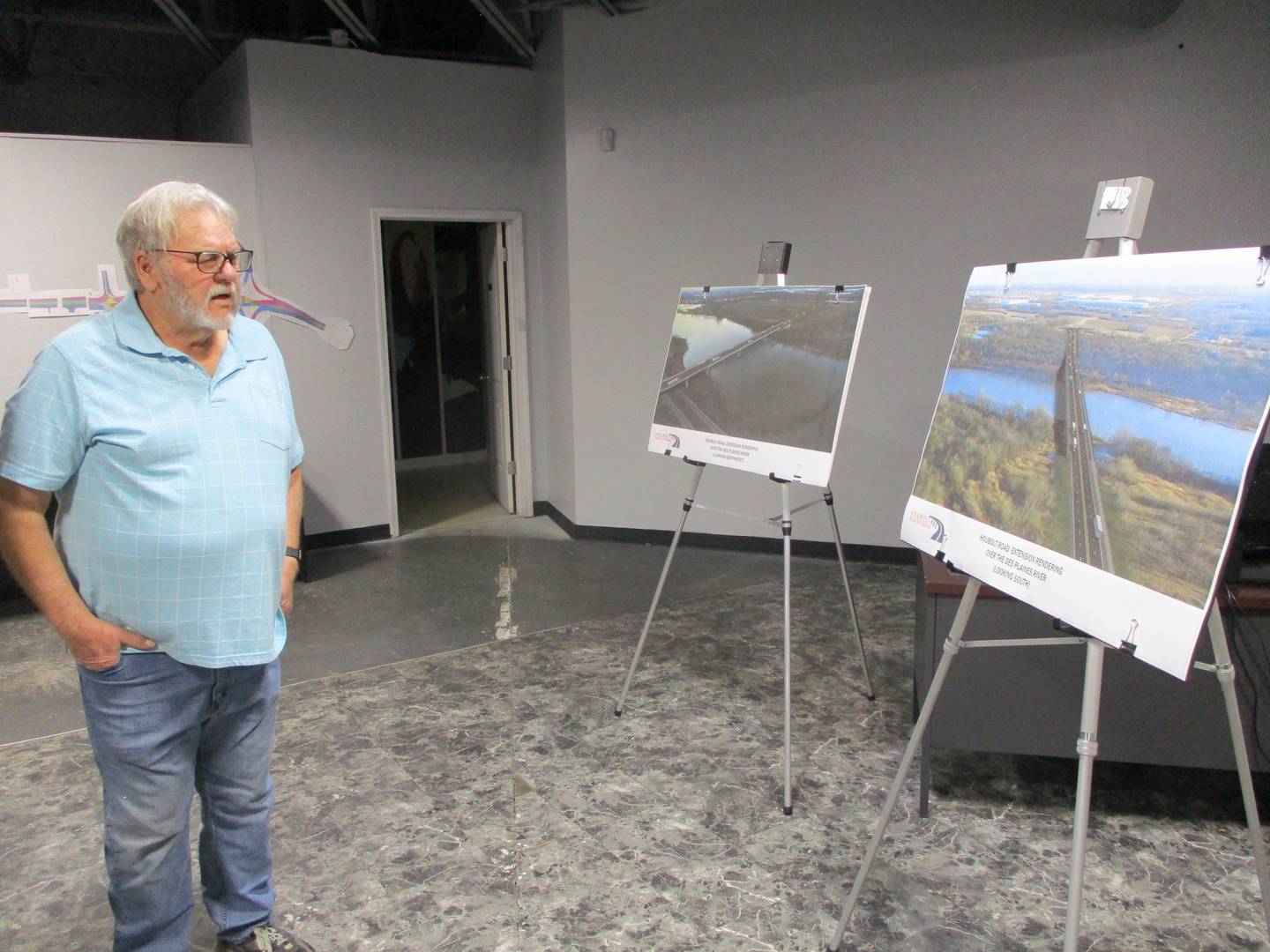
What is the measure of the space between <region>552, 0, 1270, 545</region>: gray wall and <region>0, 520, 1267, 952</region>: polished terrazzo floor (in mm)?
1403

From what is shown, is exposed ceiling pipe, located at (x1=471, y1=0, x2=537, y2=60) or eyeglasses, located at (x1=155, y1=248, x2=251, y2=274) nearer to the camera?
eyeglasses, located at (x1=155, y1=248, x2=251, y2=274)

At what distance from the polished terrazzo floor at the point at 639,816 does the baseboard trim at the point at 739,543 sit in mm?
874

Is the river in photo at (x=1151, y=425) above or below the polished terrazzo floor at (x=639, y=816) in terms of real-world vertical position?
above

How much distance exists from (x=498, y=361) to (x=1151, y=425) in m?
4.47

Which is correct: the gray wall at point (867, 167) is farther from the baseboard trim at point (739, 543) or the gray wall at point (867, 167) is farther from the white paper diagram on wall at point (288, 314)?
the white paper diagram on wall at point (288, 314)

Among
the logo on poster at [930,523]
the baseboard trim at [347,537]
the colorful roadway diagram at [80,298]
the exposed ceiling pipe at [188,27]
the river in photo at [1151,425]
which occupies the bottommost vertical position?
the baseboard trim at [347,537]

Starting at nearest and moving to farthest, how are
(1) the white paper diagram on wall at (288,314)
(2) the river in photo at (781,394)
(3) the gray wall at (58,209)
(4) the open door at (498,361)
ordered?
(2) the river in photo at (781,394)
(3) the gray wall at (58,209)
(1) the white paper diagram on wall at (288,314)
(4) the open door at (498,361)

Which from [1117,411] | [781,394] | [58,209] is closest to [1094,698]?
[1117,411]

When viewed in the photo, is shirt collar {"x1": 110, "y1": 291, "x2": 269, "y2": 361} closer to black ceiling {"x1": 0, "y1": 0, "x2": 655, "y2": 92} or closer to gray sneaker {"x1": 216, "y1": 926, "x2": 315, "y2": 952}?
gray sneaker {"x1": 216, "y1": 926, "x2": 315, "y2": 952}

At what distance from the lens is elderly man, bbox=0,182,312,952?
4.84 ft

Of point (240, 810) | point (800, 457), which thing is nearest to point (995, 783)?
point (800, 457)

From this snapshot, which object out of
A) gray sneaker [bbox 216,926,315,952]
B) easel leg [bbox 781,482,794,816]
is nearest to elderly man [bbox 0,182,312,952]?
gray sneaker [bbox 216,926,315,952]

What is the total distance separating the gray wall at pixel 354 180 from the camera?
4.66 m

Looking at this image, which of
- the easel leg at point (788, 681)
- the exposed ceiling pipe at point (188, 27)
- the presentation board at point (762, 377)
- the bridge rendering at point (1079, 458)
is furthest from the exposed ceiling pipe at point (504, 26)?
the bridge rendering at point (1079, 458)
